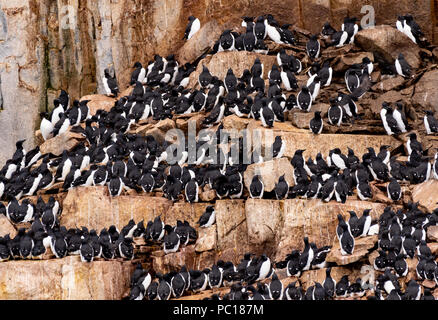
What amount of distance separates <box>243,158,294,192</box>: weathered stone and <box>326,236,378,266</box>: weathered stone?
220cm

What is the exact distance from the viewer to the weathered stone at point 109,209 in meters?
23.0

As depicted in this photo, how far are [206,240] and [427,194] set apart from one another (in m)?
4.37

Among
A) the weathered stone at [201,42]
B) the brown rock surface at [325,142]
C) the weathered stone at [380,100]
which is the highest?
the weathered stone at [201,42]

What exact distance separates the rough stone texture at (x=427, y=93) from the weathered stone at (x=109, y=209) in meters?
6.22

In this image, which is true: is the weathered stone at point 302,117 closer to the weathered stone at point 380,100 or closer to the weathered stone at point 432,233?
the weathered stone at point 380,100

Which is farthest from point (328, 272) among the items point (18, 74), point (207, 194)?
point (18, 74)

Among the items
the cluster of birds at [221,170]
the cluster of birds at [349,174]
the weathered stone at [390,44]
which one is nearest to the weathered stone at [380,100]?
the cluster of birds at [221,170]

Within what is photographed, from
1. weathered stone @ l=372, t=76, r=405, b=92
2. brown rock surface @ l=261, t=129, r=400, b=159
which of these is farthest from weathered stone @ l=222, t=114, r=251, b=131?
weathered stone @ l=372, t=76, r=405, b=92

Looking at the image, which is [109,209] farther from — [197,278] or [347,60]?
[347,60]

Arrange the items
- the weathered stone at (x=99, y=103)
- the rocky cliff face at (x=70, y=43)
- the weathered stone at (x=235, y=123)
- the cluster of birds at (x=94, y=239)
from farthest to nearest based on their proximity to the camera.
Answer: the rocky cliff face at (x=70, y=43) < the weathered stone at (x=99, y=103) < the weathered stone at (x=235, y=123) < the cluster of birds at (x=94, y=239)

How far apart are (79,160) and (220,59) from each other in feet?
14.2

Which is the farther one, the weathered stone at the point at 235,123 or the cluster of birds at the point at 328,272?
the weathered stone at the point at 235,123

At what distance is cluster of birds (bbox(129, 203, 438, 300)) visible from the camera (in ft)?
63.4

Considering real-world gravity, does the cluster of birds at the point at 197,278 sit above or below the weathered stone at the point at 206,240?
below
